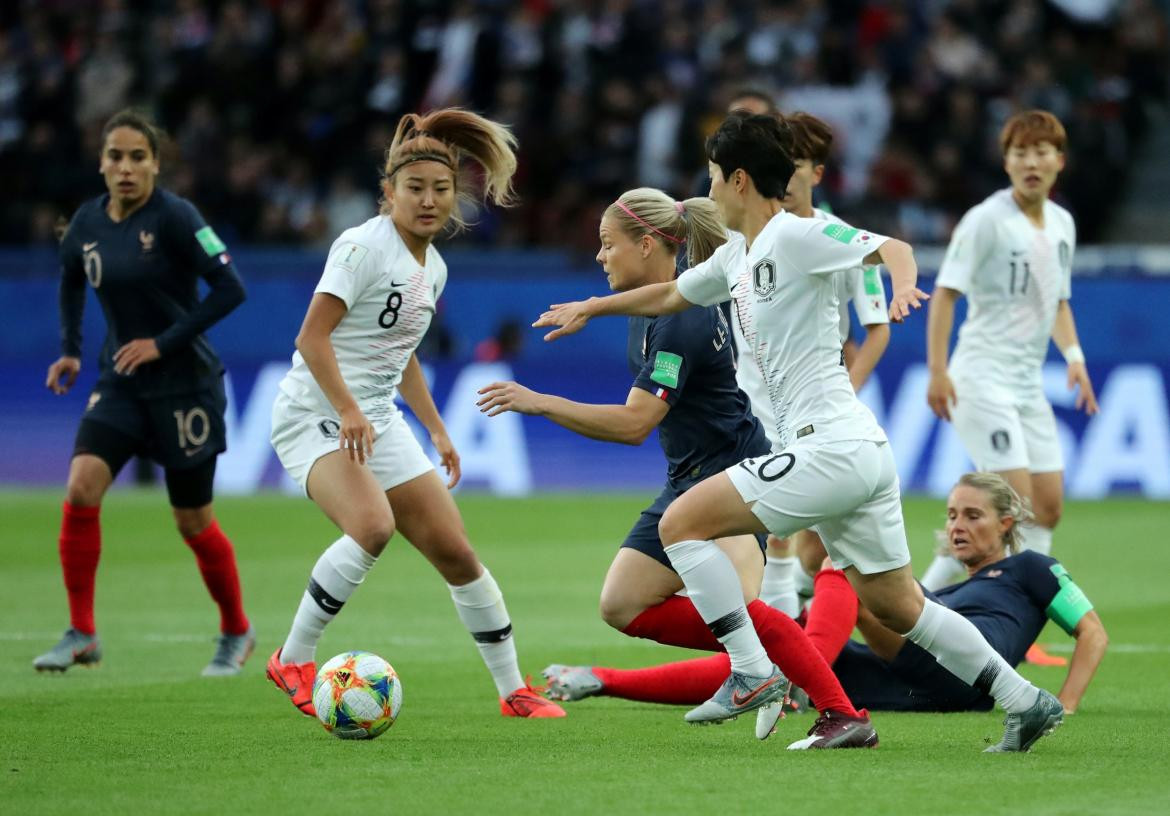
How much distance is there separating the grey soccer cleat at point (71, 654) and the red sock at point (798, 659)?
3601mm

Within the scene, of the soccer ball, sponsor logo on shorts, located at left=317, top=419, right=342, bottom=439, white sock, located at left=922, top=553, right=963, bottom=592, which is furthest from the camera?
white sock, located at left=922, top=553, right=963, bottom=592

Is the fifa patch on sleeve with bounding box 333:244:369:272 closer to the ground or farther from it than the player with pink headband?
farther from it

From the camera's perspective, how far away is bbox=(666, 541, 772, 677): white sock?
228 inches

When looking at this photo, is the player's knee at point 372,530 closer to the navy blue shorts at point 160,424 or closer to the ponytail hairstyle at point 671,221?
the ponytail hairstyle at point 671,221

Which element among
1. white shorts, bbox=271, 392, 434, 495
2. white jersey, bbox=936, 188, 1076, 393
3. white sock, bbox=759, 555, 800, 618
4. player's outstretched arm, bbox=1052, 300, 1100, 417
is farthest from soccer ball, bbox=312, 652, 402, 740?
player's outstretched arm, bbox=1052, 300, 1100, 417

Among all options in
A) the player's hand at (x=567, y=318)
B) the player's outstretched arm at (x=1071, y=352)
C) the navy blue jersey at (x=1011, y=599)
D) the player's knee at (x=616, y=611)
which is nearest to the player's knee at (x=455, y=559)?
the player's knee at (x=616, y=611)

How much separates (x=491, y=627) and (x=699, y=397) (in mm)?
1239

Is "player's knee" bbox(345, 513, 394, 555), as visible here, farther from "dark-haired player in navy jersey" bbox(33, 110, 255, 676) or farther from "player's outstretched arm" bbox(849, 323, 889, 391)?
"player's outstretched arm" bbox(849, 323, 889, 391)

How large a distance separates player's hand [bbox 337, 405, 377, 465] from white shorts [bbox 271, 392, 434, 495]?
15.5 inches

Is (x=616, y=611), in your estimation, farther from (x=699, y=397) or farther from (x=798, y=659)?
(x=798, y=659)

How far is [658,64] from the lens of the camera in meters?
21.5

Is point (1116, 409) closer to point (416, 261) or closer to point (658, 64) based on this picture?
point (658, 64)

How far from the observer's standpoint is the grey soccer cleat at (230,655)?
812 cm

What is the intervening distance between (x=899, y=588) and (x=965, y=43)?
16511mm
